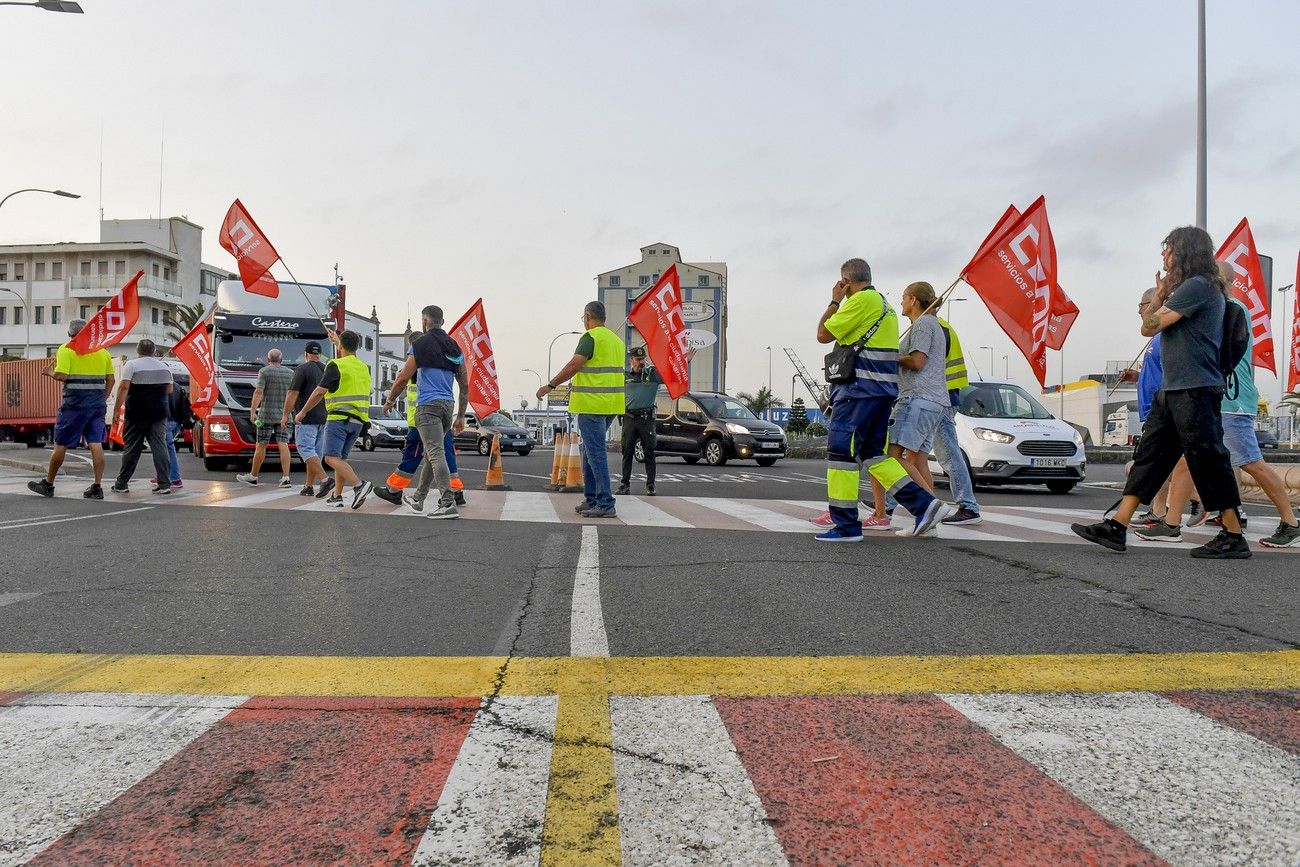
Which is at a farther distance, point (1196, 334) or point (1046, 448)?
point (1046, 448)

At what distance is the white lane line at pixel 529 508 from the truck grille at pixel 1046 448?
658cm

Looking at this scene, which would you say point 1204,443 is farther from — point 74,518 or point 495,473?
point 495,473

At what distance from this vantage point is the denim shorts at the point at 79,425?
380 inches

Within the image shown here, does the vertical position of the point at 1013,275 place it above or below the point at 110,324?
above

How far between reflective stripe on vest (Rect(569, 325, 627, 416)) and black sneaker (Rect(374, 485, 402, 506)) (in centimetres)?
208

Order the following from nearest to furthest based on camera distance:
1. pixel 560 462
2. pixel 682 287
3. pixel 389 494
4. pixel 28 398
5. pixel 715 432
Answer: pixel 389 494
pixel 560 462
pixel 715 432
pixel 28 398
pixel 682 287

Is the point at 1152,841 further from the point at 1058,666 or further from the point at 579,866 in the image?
the point at 1058,666

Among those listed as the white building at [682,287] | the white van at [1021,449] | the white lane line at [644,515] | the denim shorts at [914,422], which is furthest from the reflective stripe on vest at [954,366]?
the white building at [682,287]

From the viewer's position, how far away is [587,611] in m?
3.86

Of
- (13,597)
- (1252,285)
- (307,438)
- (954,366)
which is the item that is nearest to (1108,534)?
(954,366)

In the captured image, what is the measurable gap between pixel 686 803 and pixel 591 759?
0.32 metres

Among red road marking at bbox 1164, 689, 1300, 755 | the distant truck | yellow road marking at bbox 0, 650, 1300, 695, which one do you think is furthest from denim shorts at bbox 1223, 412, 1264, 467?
the distant truck

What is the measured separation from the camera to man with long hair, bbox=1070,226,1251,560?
525 centimetres

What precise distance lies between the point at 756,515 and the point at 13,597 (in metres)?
5.63
